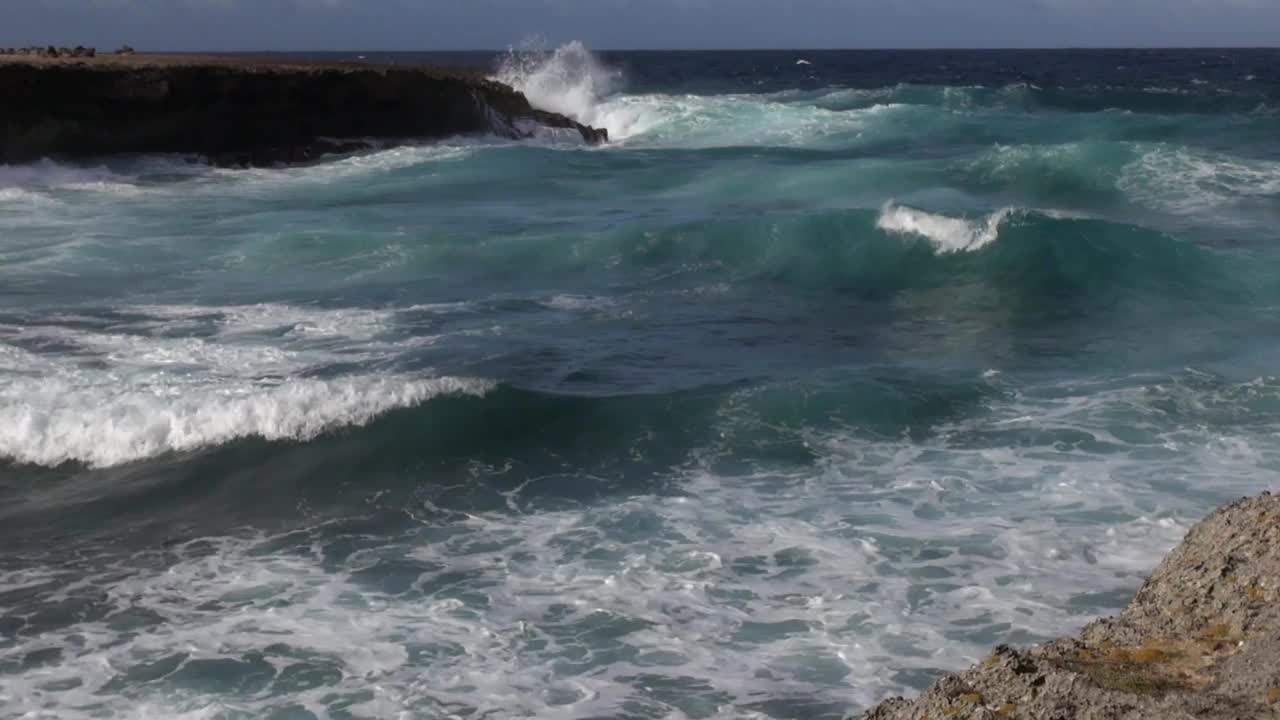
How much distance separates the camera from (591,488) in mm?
8867

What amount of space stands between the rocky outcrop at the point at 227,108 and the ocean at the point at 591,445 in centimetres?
492

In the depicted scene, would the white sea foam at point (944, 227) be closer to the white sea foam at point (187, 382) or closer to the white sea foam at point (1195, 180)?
the white sea foam at point (1195, 180)

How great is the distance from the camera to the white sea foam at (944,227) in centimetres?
1680

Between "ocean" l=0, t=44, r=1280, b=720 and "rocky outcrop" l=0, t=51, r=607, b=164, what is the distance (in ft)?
16.1

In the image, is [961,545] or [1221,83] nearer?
[961,545]

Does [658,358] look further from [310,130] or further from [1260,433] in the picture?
[310,130]

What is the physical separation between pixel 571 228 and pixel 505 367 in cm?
758

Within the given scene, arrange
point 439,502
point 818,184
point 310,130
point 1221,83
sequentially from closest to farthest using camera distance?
point 439,502, point 818,184, point 310,130, point 1221,83

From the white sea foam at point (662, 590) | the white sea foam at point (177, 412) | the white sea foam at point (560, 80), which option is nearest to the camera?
the white sea foam at point (662, 590)

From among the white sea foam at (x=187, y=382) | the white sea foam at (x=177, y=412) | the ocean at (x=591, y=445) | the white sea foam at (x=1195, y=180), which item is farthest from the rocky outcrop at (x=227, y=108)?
the white sea foam at (x=177, y=412)

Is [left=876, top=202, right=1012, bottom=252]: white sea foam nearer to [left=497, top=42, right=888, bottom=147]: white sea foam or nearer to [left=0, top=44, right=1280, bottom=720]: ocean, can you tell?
[left=0, top=44, right=1280, bottom=720]: ocean

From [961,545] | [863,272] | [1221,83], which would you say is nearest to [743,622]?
[961,545]

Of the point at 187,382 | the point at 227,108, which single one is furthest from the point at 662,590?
the point at 227,108

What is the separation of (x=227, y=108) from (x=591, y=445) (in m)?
20.1
